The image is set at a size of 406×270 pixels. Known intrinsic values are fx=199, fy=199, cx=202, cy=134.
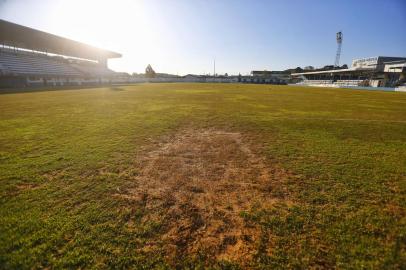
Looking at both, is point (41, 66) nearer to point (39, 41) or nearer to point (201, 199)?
point (39, 41)

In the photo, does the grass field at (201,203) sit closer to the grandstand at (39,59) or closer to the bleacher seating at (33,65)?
the grandstand at (39,59)

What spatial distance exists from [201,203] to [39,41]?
55.4m

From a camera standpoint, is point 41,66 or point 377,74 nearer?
point 41,66

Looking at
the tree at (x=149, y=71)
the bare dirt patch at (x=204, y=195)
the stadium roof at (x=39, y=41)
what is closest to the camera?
the bare dirt patch at (x=204, y=195)

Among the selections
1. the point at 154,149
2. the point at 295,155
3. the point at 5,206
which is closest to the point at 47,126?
the point at 154,149

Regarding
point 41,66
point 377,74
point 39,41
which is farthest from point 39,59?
point 377,74

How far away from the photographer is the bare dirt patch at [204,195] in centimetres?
274

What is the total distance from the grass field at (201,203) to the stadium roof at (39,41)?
40526 millimetres

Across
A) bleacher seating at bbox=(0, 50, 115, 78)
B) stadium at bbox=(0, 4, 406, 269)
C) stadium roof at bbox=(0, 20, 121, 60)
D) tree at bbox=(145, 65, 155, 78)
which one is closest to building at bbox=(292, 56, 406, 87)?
stadium at bbox=(0, 4, 406, 269)

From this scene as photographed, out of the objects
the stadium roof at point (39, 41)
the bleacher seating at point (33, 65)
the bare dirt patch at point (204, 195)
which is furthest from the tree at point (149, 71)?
the bare dirt patch at point (204, 195)

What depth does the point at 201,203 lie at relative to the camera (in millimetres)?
3631

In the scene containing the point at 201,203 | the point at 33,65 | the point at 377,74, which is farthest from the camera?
the point at 377,74

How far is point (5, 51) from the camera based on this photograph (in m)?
42.7

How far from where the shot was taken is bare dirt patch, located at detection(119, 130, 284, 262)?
274cm
